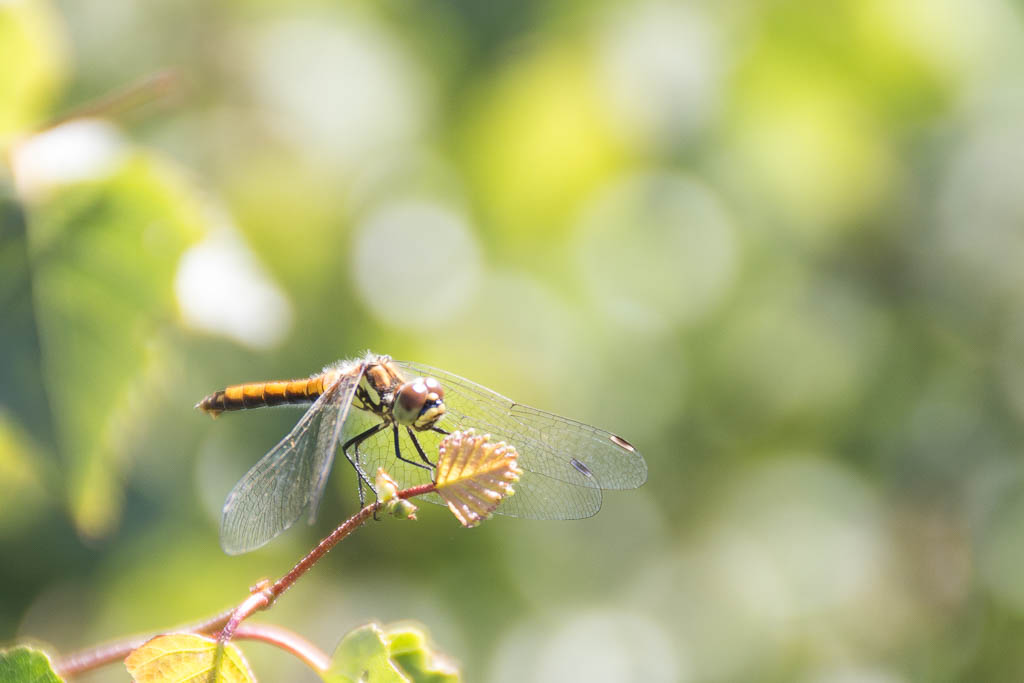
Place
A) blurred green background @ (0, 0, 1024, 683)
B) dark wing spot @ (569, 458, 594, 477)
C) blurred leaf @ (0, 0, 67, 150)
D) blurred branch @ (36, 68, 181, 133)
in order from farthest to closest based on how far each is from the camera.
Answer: blurred green background @ (0, 0, 1024, 683), blurred leaf @ (0, 0, 67, 150), blurred branch @ (36, 68, 181, 133), dark wing spot @ (569, 458, 594, 477)

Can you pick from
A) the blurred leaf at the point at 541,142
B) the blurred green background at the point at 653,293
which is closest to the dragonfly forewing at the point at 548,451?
the blurred green background at the point at 653,293

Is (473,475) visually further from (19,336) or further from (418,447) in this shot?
(19,336)

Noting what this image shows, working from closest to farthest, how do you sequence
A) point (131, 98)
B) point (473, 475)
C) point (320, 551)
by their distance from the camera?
point (320, 551) → point (473, 475) → point (131, 98)

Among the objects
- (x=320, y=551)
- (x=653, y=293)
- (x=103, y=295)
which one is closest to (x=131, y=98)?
(x=103, y=295)

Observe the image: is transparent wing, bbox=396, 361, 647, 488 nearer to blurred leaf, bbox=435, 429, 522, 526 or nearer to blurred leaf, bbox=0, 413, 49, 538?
blurred leaf, bbox=435, 429, 522, 526

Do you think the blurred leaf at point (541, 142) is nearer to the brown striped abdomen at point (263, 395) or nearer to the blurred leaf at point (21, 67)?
the blurred leaf at point (21, 67)

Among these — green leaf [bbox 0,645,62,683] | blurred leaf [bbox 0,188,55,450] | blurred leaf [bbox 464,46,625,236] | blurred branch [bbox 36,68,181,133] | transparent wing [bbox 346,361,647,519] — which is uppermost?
blurred leaf [bbox 464,46,625,236]

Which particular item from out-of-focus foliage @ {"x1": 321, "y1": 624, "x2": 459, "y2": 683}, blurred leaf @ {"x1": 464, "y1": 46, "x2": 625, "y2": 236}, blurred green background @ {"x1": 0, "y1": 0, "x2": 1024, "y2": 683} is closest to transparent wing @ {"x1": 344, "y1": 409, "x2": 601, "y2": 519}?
out-of-focus foliage @ {"x1": 321, "y1": 624, "x2": 459, "y2": 683}
